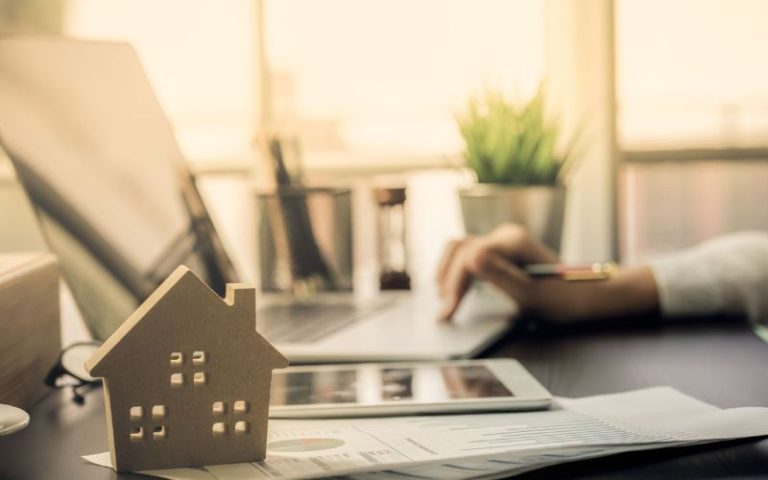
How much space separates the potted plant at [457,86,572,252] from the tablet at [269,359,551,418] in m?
0.46

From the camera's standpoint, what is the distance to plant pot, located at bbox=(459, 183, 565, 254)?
125 centimetres

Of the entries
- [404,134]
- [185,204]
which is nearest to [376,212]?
[185,204]

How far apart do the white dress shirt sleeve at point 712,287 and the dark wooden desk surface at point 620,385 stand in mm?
31

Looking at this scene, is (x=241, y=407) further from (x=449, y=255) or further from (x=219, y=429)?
(x=449, y=255)

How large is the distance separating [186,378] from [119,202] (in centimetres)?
47

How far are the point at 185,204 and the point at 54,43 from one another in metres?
0.23

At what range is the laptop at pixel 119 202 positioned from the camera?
2.82 feet

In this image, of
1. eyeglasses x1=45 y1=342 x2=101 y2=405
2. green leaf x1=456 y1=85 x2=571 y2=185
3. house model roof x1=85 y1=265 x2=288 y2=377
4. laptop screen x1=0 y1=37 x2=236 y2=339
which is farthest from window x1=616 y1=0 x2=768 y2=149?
house model roof x1=85 y1=265 x2=288 y2=377

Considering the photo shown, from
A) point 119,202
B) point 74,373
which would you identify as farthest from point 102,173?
point 74,373

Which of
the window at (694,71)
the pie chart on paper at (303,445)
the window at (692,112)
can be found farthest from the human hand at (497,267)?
the window at (694,71)

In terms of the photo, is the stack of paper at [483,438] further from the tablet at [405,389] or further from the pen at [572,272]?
the pen at [572,272]

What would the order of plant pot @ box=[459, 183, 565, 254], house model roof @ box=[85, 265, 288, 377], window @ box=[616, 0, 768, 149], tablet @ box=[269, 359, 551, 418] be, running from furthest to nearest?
window @ box=[616, 0, 768, 149], plant pot @ box=[459, 183, 565, 254], tablet @ box=[269, 359, 551, 418], house model roof @ box=[85, 265, 288, 377]

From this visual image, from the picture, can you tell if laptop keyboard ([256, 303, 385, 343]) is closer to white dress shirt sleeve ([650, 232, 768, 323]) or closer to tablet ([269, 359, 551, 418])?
tablet ([269, 359, 551, 418])

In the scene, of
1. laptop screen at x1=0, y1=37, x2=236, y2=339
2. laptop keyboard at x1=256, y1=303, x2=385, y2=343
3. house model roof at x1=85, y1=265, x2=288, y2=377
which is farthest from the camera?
laptop keyboard at x1=256, y1=303, x2=385, y2=343
